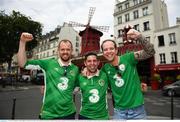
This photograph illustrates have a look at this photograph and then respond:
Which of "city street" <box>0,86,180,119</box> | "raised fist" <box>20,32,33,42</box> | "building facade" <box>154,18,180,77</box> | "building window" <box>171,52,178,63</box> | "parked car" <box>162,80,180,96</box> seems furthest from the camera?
"building facade" <box>154,18,180,77</box>

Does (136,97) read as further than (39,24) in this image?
No

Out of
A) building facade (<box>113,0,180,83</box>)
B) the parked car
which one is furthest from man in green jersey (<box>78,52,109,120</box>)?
building facade (<box>113,0,180,83</box>)

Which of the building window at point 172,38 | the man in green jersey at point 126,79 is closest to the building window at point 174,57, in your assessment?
the building window at point 172,38

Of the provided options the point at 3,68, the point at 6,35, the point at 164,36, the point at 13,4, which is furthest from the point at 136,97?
the point at 164,36

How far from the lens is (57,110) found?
1.63 m

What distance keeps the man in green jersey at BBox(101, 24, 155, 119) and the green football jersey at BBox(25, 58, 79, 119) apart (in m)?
0.31

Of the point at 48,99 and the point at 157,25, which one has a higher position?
the point at 157,25

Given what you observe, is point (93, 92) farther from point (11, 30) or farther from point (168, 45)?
point (168, 45)

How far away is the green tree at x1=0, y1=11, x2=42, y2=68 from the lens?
11.4 feet

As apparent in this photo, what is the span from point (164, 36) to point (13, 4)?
414 inches

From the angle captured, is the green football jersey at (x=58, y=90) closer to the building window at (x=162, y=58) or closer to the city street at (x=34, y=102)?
the city street at (x=34, y=102)

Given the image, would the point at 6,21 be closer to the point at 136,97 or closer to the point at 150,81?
the point at 136,97

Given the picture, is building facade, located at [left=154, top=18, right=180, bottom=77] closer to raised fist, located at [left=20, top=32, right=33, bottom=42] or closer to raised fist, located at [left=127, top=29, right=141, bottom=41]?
raised fist, located at [left=127, top=29, right=141, bottom=41]

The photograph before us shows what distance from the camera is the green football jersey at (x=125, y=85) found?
65.2 inches
